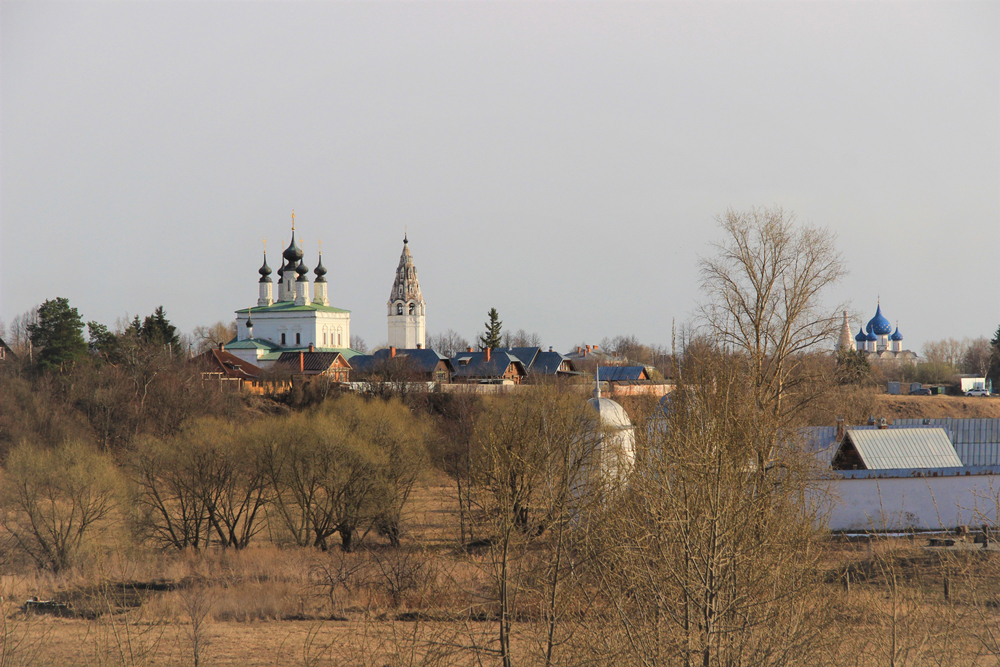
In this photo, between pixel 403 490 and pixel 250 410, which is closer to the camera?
pixel 403 490

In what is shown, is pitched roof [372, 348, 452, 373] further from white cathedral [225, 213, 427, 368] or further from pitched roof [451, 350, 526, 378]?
white cathedral [225, 213, 427, 368]

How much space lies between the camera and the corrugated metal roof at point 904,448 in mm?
22328

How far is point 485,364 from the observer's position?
59844mm

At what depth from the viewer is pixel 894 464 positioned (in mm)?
22234

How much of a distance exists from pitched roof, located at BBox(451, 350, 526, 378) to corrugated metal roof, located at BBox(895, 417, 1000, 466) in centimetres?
3523

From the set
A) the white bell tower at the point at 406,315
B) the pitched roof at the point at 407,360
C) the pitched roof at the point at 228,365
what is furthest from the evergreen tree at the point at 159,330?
the white bell tower at the point at 406,315

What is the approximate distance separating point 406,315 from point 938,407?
4689 centimetres

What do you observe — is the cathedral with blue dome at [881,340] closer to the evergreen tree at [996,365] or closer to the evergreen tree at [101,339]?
the evergreen tree at [996,365]

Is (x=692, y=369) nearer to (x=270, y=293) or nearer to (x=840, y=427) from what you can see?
(x=840, y=427)

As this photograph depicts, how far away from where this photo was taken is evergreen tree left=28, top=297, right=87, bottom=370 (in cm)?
3856

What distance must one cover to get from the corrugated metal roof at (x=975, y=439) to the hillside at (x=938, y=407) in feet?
79.6

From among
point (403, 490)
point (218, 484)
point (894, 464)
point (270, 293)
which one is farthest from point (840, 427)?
point (270, 293)

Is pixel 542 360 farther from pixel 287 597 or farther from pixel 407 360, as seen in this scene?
pixel 287 597

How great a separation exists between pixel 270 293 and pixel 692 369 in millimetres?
66712
